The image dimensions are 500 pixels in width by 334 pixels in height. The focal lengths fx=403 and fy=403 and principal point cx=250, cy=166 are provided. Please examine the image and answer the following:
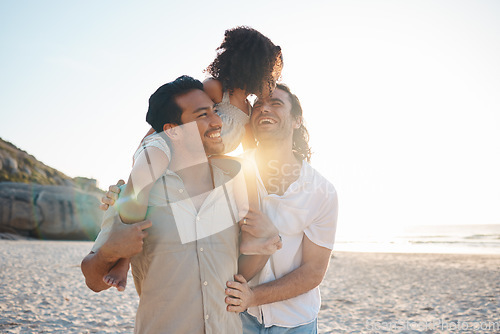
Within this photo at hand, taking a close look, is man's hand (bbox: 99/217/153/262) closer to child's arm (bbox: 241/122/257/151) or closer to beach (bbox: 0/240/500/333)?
child's arm (bbox: 241/122/257/151)

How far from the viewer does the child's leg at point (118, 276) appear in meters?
1.99

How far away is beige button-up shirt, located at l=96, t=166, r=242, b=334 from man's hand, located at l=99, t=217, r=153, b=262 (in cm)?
14

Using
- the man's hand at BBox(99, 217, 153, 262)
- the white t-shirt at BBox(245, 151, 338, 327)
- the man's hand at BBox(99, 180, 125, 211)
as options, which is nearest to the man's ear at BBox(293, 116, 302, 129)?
the white t-shirt at BBox(245, 151, 338, 327)

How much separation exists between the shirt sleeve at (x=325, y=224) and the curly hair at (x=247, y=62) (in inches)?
37.2

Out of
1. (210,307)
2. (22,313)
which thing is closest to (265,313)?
(210,307)

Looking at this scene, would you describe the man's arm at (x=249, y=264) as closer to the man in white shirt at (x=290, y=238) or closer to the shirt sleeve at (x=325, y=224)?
the man in white shirt at (x=290, y=238)

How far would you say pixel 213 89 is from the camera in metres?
2.93

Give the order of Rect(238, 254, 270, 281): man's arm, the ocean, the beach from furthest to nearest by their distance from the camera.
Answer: the ocean
the beach
Rect(238, 254, 270, 281): man's arm

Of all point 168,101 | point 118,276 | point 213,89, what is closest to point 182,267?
point 118,276

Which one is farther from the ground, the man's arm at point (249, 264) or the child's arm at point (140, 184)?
the child's arm at point (140, 184)

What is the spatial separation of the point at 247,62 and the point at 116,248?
163 centimetres

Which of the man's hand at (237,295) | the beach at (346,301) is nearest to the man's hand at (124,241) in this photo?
the man's hand at (237,295)

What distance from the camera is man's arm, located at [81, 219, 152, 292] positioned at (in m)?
1.97

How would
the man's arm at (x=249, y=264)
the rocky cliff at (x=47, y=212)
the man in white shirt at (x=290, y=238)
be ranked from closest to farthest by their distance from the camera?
the man's arm at (x=249, y=264) < the man in white shirt at (x=290, y=238) < the rocky cliff at (x=47, y=212)
